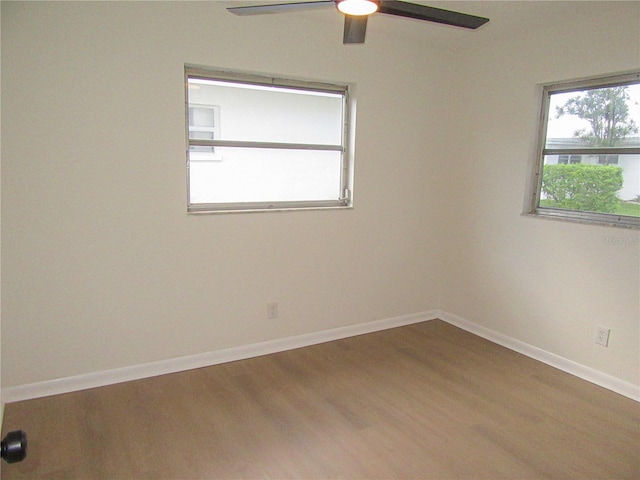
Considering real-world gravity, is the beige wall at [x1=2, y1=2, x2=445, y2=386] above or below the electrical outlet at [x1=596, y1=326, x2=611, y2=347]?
above

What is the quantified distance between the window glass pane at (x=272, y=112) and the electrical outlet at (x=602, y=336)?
226 centimetres

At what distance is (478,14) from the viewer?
2982 mm

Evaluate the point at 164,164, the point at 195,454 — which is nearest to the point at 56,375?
the point at 195,454

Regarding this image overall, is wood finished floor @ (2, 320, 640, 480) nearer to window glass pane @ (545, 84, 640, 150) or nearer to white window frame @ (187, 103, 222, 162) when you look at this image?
white window frame @ (187, 103, 222, 162)

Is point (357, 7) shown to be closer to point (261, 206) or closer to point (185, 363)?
point (261, 206)

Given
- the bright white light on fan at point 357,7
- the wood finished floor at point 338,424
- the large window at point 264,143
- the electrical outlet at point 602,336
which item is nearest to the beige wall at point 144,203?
the large window at point 264,143

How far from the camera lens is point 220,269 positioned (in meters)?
3.12

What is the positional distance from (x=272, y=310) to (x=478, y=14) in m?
2.49

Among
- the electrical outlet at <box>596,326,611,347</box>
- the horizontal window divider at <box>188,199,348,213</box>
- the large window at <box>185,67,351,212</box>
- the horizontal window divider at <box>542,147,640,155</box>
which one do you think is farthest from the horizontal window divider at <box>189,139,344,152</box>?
the electrical outlet at <box>596,326,611,347</box>

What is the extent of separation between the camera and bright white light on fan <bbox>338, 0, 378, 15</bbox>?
1.77 m

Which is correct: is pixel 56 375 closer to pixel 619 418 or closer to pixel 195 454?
pixel 195 454

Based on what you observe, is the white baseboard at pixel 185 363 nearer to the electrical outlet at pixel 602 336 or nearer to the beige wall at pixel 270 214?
the beige wall at pixel 270 214

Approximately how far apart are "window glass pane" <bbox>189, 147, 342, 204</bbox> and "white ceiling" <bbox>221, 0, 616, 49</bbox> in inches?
36.0

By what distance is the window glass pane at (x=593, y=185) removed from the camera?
2.83m
